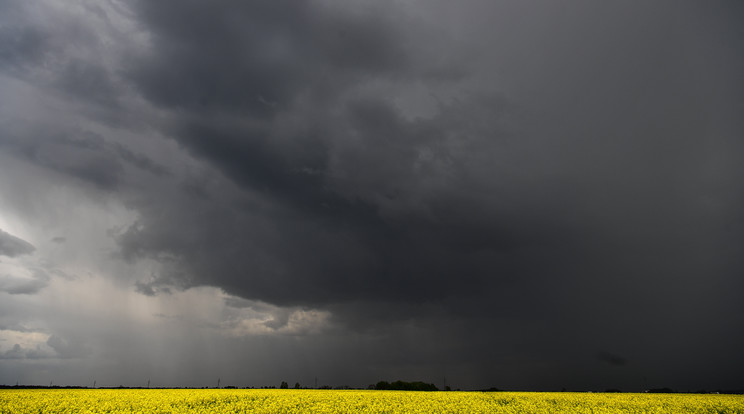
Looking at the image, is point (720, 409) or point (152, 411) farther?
point (720, 409)

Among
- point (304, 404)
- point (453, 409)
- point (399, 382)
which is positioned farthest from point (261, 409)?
point (399, 382)

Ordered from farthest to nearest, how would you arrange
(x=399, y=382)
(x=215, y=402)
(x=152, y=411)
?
(x=399, y=382), (x=215, y=402), (x=152, y=411)

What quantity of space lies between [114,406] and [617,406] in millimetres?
69198

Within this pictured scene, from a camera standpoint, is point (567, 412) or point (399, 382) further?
point (399, 382)

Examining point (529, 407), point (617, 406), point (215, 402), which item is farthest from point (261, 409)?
point (617, 406)

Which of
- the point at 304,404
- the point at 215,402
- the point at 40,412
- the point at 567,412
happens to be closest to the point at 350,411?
the point at 304,404

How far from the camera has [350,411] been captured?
45.8 metres

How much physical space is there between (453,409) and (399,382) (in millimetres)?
134100

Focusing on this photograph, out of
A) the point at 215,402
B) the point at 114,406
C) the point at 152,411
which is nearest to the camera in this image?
the point at 152,411

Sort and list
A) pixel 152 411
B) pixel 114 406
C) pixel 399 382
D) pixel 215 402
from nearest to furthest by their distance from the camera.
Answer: pixel 152 411 → pixel 114 406 → pixel 215 402 → pixel 399 382

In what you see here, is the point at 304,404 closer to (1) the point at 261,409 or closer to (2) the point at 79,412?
(1) the point at 261,409

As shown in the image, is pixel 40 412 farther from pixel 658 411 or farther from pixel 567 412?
pixel 658 411

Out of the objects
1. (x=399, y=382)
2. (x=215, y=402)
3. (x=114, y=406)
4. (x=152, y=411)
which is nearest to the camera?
(x=152, y=411)

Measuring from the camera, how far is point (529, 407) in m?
51.4
